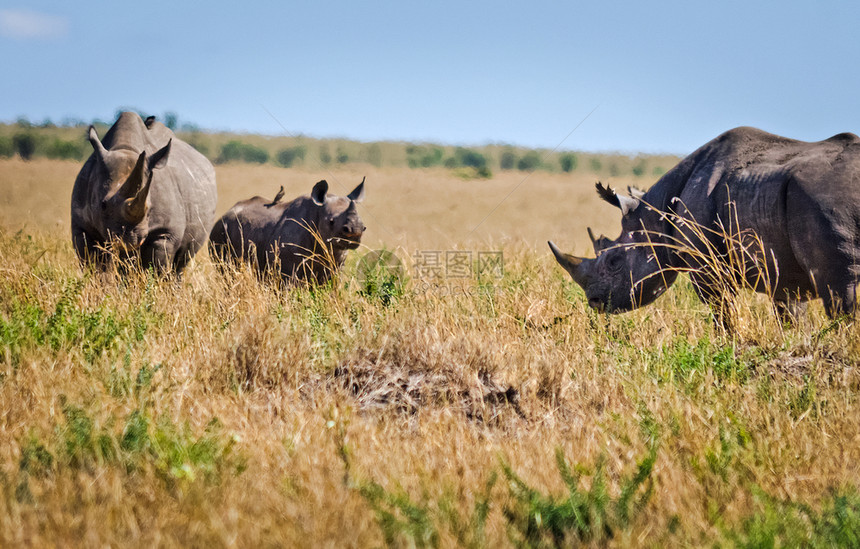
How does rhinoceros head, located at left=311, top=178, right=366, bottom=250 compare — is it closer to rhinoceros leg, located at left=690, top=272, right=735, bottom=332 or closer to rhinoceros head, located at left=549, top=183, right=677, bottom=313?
rhinoceros head, located at left=549, top=183, right=677, bottom=313

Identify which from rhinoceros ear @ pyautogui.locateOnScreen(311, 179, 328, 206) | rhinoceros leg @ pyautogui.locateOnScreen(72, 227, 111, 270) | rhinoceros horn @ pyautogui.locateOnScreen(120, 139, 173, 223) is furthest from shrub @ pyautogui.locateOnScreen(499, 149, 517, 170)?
rhinoceros horn @ pyautogui.locateOnScreen(120, 139, 173, 223)

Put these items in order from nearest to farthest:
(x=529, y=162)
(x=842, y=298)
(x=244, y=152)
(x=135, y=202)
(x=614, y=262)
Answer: (x=842, y=298)
(x=135, y=202)
(x=614, y=262)
(x=244, y=152)
(x=529, y=162)

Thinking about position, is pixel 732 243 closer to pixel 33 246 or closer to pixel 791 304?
pixel 791 304

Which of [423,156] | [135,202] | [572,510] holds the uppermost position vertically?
[423,156]

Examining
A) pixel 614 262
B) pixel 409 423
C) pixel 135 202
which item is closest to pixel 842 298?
pixel 614 262

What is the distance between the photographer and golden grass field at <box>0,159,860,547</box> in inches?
108

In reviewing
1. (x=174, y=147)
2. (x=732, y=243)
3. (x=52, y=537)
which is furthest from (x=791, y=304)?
(x=174, y=147)

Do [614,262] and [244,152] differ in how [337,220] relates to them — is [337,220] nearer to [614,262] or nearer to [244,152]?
[614,262]

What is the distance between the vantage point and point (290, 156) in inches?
1580

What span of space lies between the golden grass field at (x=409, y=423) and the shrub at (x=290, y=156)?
3123 centimetres

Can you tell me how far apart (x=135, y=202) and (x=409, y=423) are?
3.99m

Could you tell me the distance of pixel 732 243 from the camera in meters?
5.52

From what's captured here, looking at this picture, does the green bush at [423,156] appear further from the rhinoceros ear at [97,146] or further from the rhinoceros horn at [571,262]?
the rhinoceros ear at [97,146]

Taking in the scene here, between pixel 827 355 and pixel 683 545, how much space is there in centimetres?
258
